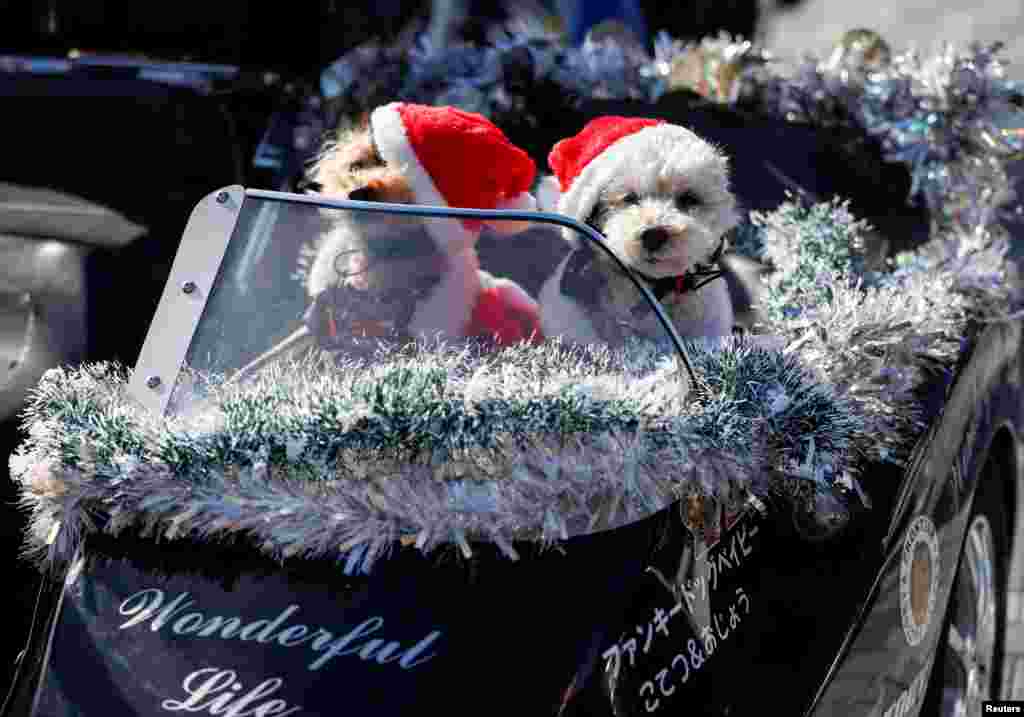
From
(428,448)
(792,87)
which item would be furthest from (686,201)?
(792,87)

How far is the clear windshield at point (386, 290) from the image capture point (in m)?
1.67

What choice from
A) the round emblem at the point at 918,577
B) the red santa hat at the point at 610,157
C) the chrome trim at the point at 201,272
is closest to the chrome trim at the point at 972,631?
the round emblem at the point at 918,577

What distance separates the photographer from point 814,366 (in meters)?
1.80

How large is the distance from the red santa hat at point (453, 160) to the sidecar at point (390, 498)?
0.31m

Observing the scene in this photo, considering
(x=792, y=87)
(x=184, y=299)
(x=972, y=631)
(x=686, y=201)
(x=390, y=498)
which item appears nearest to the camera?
(x=390, y=498)

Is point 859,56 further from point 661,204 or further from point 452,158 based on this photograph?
point 452,158

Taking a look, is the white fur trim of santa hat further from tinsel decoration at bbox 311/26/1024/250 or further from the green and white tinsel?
tinsel decoration at bbox 311/26/1024/250

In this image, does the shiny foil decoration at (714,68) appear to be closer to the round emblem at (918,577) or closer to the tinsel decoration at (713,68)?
the tinsel decoration at (713,68)

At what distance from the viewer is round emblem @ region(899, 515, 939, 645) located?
204 cm

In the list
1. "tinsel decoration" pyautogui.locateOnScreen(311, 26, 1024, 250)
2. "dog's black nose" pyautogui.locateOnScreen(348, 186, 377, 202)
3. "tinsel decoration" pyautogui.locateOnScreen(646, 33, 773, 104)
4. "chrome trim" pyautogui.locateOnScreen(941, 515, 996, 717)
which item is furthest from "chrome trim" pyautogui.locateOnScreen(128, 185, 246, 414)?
"tinsel decoration" pyautogui.locateOnScreen(646, 33, 773, 104)

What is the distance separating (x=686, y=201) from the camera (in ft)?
6.98

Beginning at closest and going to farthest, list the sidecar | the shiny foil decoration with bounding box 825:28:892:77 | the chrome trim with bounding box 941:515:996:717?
the sidecar < the chrome trim with bounding box 941:515:996:717 < the shiny foil decoration with bounding box 825:28:892:77

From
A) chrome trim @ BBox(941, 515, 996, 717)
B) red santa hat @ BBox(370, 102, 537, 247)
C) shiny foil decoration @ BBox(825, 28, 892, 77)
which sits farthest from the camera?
shiny foil decoration @ BBox(825, 28, 892, 77)

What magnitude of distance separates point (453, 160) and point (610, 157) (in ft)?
0.90
